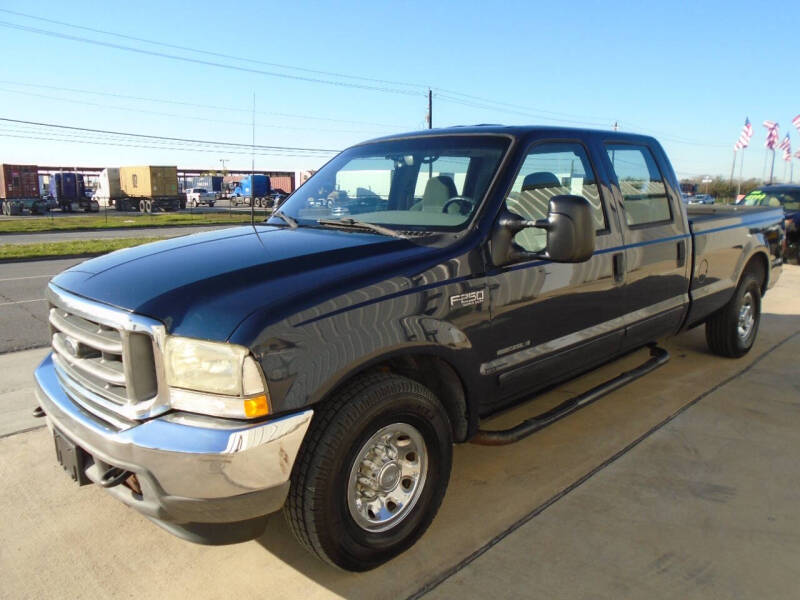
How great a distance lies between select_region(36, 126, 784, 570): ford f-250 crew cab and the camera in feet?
7.01

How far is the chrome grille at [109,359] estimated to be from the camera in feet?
7.25

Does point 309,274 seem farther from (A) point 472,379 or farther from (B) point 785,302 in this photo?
(B) point 785,302

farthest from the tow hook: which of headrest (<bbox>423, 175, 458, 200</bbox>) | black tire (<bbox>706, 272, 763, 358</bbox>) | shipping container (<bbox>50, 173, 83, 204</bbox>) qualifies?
shipping container (<bbox>50, 173, 83, 204</bbox>)

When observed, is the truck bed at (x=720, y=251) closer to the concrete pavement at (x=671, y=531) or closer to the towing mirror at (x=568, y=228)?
the concrete pavement at (x=671, y=531)

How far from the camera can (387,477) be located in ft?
8.57

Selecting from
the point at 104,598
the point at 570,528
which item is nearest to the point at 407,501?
the point at 570,528

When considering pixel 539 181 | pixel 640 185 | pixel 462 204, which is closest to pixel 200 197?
pixel 640 185

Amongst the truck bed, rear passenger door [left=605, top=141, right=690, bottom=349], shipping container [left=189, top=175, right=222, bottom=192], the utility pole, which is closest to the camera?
rear passenger door [left=605, top=141, right=690, bottom=349]

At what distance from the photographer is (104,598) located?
96.3 inches

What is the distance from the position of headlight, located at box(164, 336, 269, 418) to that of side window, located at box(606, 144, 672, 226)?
2843mm

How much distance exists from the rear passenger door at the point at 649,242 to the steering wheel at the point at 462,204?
1316mm

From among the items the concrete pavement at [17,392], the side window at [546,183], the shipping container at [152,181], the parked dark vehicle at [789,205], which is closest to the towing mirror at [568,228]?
the side window at [546,183]

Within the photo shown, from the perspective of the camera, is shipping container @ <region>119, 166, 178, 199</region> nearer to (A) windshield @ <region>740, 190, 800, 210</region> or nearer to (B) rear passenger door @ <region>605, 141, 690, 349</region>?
(A) windshield @ <region>740, 190, 800, 210</region>

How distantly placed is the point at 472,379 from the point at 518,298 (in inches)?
19.4
